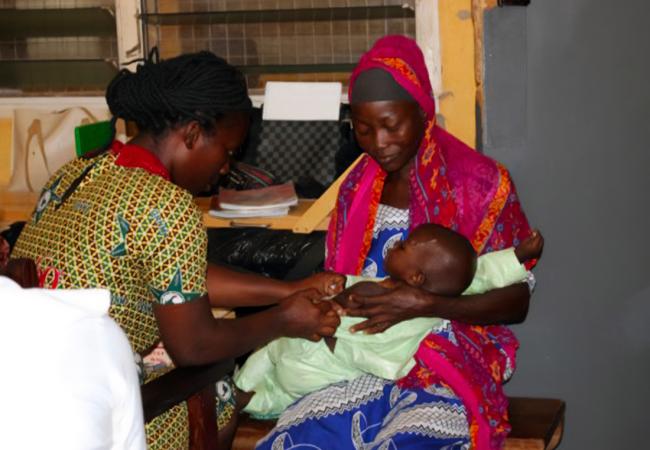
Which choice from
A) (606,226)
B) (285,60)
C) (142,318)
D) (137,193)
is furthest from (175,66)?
(285,60)

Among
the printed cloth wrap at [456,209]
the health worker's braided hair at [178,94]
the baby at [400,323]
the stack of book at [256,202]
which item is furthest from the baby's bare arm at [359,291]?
the stack of book at [256,202]

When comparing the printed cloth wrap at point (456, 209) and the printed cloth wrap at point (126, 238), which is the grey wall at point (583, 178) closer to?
the printed cloth wrap at point (456, 209)

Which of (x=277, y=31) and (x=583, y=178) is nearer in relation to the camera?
(x=583, y=178)

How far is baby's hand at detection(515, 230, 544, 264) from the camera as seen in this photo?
332 cm

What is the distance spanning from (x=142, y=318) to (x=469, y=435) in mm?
1011

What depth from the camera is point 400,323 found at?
3209 mm

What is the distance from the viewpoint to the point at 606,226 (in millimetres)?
4027

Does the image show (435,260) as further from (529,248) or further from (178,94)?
(178,94)

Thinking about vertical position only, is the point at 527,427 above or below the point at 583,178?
below

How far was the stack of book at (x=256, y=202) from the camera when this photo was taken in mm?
4359

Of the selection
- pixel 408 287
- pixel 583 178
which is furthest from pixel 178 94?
pixel 583 178

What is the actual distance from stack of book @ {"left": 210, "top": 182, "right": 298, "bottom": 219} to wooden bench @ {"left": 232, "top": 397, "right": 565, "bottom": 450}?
41.3 inches

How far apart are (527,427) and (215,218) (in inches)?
63.0

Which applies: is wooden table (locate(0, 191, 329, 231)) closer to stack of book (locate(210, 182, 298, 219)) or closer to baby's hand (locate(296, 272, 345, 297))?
stack of book (locate(210, 182, 298, 219))
